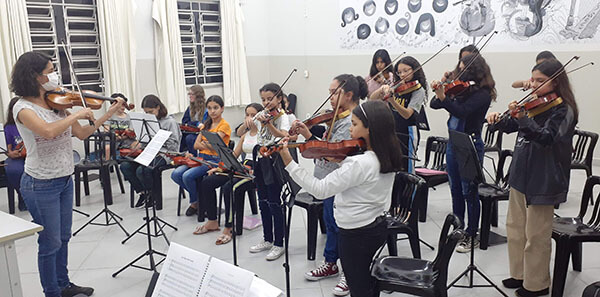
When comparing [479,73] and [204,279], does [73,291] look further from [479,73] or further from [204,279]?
[479,73]

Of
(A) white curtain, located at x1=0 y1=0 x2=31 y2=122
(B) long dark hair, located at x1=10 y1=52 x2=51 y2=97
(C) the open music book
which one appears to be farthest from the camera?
(A) white curtain, located at x1=0 y1=0 x2=31 y2=122

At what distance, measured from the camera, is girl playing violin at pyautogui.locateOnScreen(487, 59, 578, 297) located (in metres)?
2.51

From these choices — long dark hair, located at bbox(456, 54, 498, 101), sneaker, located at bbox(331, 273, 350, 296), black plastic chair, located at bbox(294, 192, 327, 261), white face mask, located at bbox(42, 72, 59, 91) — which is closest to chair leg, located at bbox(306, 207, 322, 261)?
black plastic chair, located at bbox(294, 192, 327, 261)

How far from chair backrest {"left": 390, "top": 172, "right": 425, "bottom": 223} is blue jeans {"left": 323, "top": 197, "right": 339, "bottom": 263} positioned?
43cm

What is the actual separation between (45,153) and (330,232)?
181 cm

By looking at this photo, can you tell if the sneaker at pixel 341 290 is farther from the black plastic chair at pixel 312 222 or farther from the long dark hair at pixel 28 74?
the long dark hair at pixel 28 74

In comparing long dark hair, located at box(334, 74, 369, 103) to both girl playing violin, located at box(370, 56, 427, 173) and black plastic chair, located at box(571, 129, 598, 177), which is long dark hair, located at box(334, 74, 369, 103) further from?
black plastic chair, located at box(571, 129, 598, 177)

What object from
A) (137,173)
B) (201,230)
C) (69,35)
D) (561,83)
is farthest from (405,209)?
(69,35)

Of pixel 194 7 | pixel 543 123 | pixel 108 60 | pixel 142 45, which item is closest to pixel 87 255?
pixel 543 123

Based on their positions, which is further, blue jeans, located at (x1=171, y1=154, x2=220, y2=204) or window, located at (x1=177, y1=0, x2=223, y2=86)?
window, located at (x1=177, y1=0, x2=223, y2=86)

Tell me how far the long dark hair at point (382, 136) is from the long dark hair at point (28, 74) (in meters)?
1.83

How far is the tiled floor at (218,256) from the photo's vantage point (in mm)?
3168

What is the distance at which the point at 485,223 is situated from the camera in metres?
3.49

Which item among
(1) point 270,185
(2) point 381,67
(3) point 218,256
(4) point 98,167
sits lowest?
(3) point 218,256
